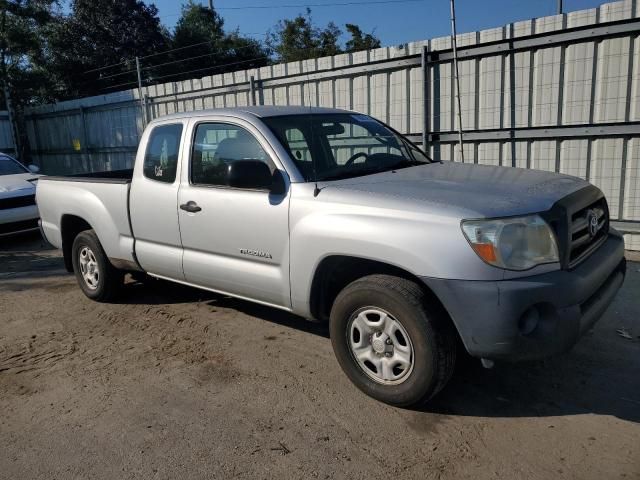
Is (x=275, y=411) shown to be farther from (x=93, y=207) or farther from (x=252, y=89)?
(x=252, y=89)

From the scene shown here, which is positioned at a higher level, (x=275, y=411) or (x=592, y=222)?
(x=592, y=222)

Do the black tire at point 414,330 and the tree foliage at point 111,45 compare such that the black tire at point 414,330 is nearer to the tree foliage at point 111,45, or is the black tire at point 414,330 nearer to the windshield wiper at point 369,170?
the windshield wiper at point 369,170

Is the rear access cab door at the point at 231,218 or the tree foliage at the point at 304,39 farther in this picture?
the tree foliage at the point at 304,39

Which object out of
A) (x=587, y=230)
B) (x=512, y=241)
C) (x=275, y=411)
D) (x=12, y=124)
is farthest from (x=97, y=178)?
(x=12, y=124)

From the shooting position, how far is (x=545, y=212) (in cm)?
301

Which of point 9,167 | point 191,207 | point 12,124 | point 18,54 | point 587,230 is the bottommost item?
point 587,230

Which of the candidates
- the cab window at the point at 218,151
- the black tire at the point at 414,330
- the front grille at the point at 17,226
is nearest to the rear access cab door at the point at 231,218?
the cab window at the point at 218,151

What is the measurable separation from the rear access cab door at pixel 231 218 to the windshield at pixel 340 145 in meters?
0.20

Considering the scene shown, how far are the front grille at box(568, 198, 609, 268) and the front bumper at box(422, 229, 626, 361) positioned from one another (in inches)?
8.0

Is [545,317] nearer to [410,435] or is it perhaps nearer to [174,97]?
[410,435]

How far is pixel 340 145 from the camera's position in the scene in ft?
14.8

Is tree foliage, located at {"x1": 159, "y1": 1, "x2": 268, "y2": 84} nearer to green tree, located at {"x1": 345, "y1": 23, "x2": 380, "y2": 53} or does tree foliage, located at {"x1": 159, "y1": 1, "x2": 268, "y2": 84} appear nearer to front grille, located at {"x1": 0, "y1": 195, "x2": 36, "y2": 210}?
green tree, located at {"x1": 345, "y1": 23, "x2": 380, "y2": 53}

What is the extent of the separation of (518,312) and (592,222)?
3.49ft

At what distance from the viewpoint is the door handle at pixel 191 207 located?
14.1 ft
